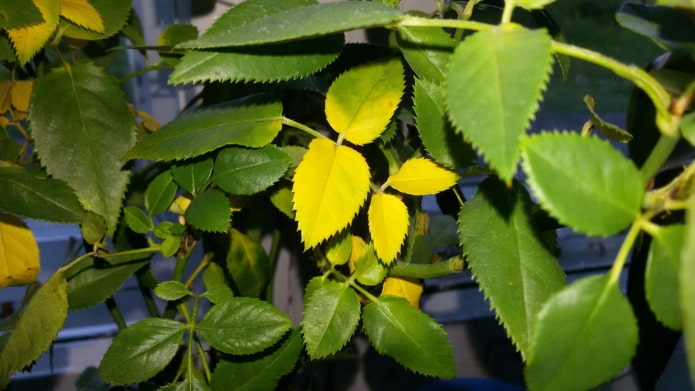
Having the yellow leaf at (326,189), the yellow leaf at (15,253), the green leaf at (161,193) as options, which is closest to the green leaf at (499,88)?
the yellow leaf at (326,189)

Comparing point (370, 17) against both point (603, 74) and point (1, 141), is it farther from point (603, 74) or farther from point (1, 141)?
point (603, 74)

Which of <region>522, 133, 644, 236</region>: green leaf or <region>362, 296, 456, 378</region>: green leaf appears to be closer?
<region>522, 133, 644, 236</region>: green leaf

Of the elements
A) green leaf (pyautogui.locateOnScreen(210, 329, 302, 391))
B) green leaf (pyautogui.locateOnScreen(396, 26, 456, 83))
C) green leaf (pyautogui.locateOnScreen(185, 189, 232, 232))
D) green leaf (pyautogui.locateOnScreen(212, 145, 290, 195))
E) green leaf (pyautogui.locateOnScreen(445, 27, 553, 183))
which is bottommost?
green leaf (pyautogui.locateOnScreen(210, 329, 302, 391))

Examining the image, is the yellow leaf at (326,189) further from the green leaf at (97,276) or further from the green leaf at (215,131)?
the green leaf at (97,276)

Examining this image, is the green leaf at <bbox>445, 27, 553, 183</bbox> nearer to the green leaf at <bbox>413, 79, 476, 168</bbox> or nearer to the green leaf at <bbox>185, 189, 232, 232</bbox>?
the green leaf at <bbox>413, 79, 476, 168</bbox>

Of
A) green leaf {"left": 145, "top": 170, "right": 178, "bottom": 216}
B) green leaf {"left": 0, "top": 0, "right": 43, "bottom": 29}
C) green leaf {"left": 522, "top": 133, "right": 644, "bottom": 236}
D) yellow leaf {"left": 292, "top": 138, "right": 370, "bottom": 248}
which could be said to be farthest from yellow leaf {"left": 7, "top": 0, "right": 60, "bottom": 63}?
green leaf {"left": 522, "top": 133, "right": 644, "bottom": 236}
